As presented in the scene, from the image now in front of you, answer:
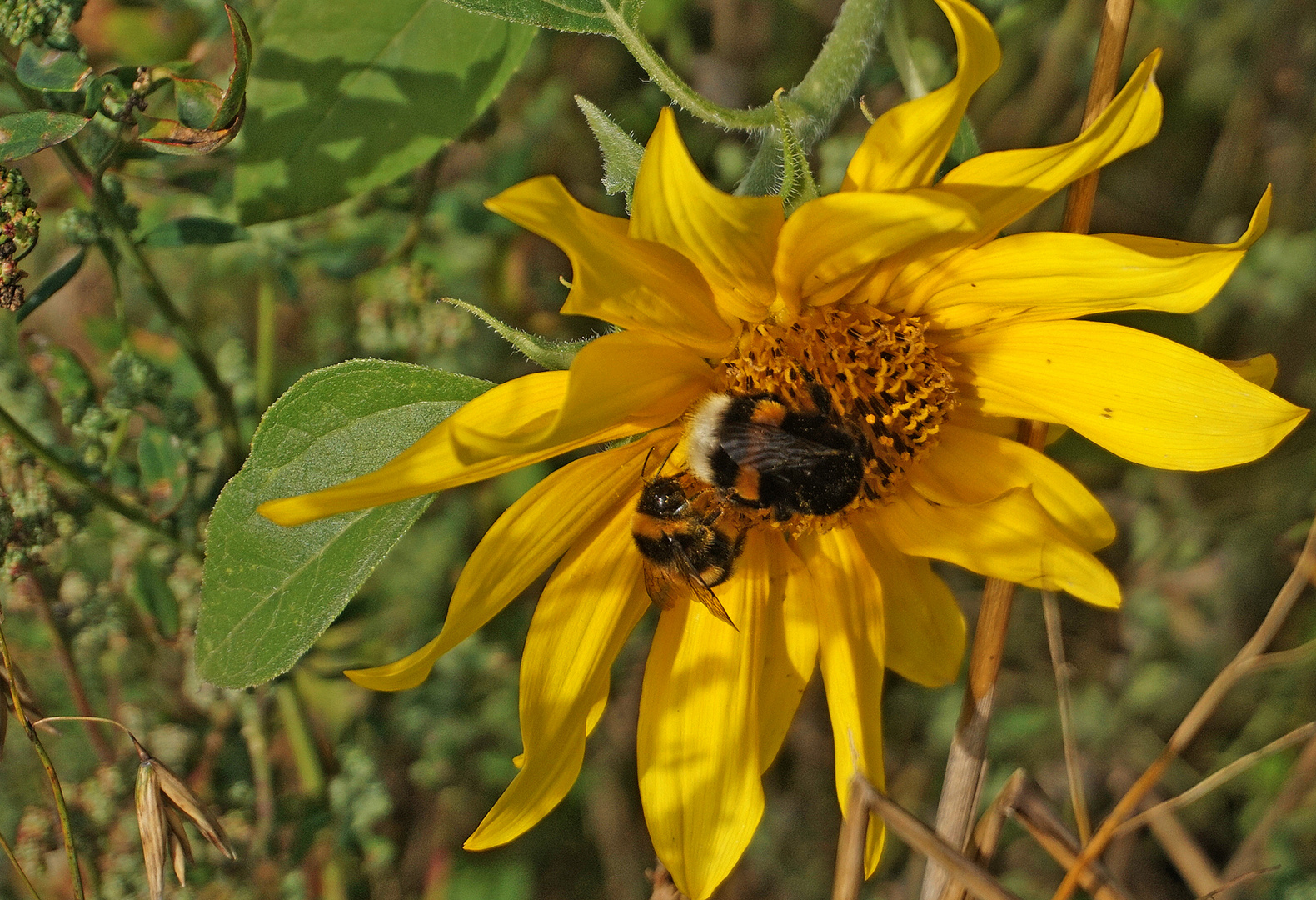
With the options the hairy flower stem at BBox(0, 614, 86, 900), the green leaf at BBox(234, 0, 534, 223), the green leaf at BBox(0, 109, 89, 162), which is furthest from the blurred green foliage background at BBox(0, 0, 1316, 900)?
the green leaf at BBox(0, 109, 89, 162)

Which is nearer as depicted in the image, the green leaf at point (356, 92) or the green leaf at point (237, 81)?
the green leaf at point (237, 81)

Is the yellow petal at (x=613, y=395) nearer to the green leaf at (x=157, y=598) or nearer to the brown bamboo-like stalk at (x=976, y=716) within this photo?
the brown bamboo-like stalk at (x=976, y=716)

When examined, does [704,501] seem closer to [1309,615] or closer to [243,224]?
[243,224]

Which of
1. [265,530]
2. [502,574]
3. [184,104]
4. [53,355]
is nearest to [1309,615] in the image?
[502,574]

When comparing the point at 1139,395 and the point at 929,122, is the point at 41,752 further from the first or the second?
the point at 1139,395

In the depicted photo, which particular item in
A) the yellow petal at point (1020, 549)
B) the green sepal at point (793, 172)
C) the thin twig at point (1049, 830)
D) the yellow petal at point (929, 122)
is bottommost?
the thin twig at point (1049, 830)

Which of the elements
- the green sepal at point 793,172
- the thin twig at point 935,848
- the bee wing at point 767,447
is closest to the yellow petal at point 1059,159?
the green sepal at point 793,172
